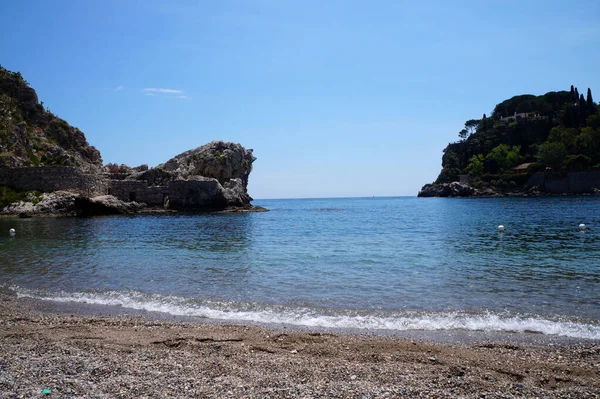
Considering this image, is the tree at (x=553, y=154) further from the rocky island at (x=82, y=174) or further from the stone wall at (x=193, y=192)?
the stone wall at (x=193, y=192)

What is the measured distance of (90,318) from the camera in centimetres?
962

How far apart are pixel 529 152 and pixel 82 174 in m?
126

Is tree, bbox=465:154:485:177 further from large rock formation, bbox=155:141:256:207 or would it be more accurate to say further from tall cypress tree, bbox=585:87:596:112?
large rock formation, bbox=155:141:256:207

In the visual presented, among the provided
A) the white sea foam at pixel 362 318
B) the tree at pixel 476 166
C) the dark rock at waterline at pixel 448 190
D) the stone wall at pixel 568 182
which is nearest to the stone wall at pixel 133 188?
the white sea foam at pixel 362 318

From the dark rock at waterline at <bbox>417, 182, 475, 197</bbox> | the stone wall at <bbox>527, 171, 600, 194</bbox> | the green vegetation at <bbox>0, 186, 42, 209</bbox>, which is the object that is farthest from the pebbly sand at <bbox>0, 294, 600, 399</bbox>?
the dark rock at waterline at <bbox>417, 182, 475, 197</bbox>

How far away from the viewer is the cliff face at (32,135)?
5024 cm

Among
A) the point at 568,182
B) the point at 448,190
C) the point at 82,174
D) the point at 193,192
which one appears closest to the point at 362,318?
the point at 82,174

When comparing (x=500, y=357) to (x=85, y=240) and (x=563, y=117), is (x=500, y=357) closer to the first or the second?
(x=85, y=240)

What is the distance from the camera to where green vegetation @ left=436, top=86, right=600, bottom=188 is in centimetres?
10681

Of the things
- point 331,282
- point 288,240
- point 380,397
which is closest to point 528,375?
point 380,397

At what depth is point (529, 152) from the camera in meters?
128

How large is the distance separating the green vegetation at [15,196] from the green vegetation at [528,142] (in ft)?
368

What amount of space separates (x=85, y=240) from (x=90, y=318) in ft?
58.1

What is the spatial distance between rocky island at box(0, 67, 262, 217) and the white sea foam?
4125cm
